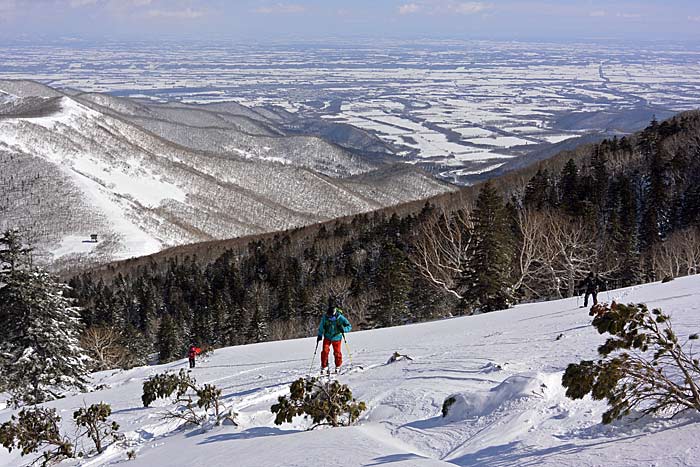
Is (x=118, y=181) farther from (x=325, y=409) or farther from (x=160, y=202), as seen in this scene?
(x=325, y=409)

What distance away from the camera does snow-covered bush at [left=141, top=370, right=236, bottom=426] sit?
946 centimetres

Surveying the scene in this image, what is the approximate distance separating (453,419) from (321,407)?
1.81 m

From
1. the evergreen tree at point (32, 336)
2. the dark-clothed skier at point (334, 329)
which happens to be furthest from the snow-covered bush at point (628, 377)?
the evergreen tree at point (32, 336)

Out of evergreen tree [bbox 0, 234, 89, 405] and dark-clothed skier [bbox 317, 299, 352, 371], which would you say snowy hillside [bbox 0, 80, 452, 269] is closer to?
evergreen tree [bbox 0, 234, 89, 405]

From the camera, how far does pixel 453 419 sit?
739 cm

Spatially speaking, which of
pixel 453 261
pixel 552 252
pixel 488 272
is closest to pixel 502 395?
pixel 488 272

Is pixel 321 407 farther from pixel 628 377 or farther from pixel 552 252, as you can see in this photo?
pixel 552 252

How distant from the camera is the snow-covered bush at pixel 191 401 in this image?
9461mm

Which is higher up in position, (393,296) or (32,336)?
(32,336)

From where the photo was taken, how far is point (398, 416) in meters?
8.13

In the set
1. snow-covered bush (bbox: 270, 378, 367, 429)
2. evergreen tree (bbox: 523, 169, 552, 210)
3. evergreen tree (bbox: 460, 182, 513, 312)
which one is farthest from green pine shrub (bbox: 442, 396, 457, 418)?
evergreen tree (bbox: 523, 169, 552, 210)

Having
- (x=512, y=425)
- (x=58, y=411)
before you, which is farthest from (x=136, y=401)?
(x=512, y=425)

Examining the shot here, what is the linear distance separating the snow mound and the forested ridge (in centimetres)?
2354

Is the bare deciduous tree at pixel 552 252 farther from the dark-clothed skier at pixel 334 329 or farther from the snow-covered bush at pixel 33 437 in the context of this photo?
the snow-covered bush at pixel 33 437
